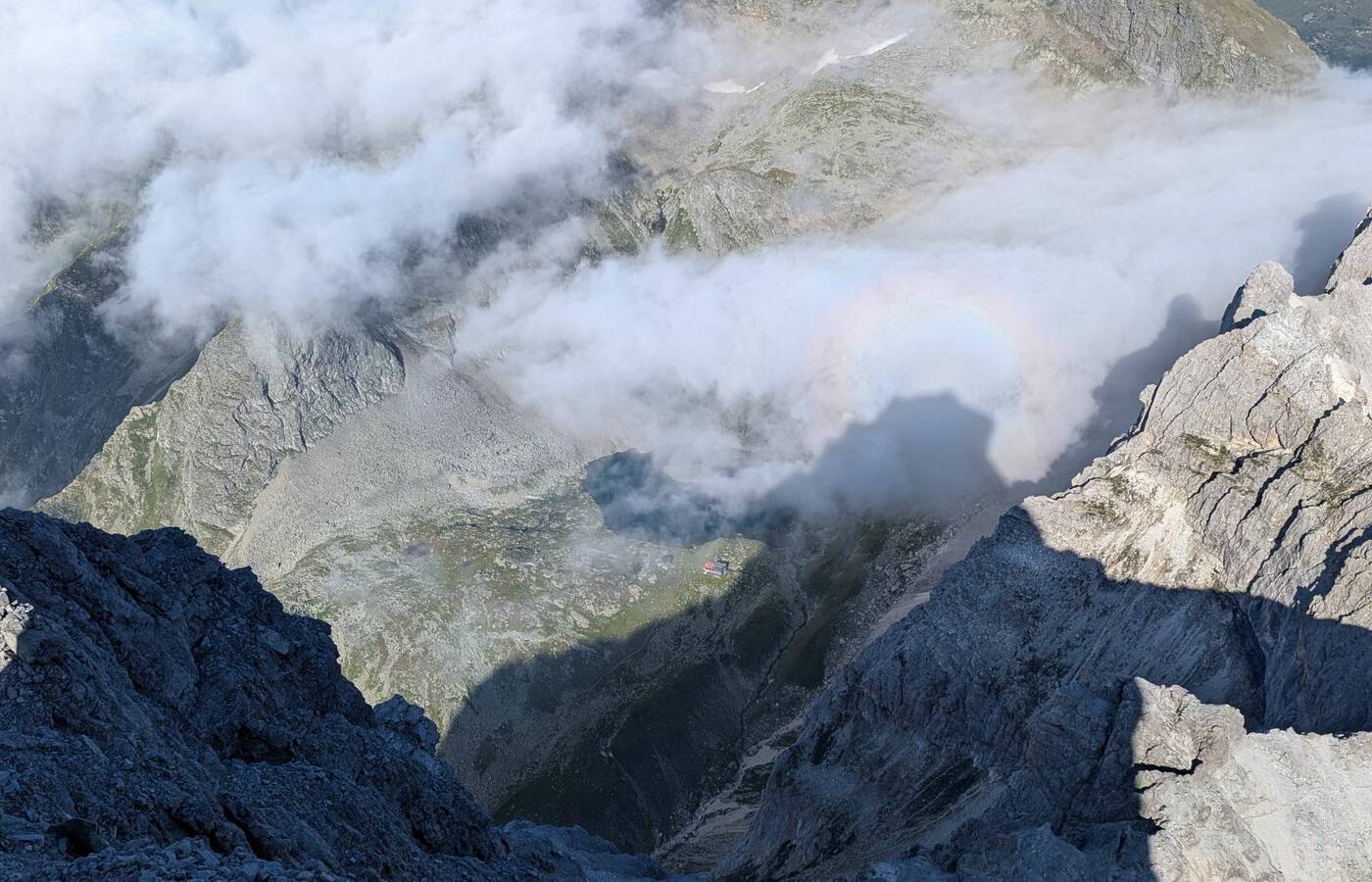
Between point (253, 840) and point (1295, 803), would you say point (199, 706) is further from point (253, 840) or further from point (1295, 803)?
point (1295, 803)

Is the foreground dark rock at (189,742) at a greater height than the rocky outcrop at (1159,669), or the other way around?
the foreground dark rock at (189,742)

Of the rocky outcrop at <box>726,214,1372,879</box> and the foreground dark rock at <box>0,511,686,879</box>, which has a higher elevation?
the foreground dark rock at <box>0,511,686,879</box>

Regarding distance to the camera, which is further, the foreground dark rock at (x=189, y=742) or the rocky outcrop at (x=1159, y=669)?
the rocky outcrop at (x=1159, y=669)

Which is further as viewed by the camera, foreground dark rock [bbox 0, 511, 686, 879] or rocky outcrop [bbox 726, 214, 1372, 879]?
rocky outcrop [bbox 726, 214, 1372, 879]
